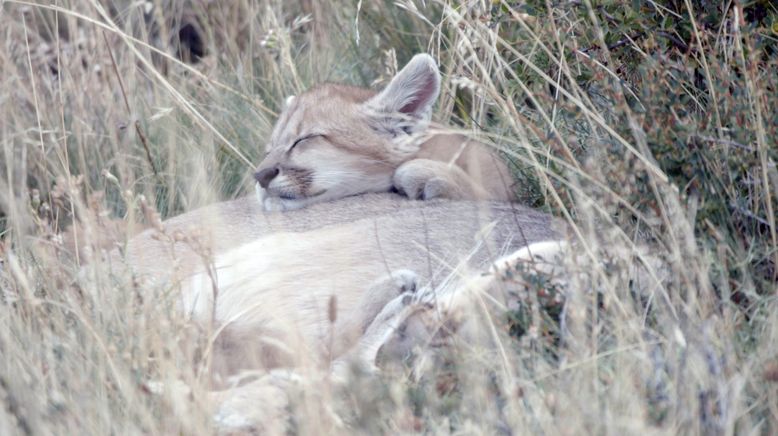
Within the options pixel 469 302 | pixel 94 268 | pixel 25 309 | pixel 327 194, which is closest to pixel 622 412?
pixel 469 302

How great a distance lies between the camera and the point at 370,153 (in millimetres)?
4777

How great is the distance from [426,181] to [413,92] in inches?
25.1

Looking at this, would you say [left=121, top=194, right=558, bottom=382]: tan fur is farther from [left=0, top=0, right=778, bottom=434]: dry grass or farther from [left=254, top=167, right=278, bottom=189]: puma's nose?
[left=254, top=167, right=278, bottom=189]: puma's nose

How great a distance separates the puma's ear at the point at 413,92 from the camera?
4.80m

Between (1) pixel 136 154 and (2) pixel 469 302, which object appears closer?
(2) pixel 469 302

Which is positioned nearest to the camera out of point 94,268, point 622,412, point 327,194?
point 622,412

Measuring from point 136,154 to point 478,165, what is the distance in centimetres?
204

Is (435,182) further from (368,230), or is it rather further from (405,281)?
(405,281)

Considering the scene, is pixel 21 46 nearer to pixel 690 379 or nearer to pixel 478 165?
pixel 478 165

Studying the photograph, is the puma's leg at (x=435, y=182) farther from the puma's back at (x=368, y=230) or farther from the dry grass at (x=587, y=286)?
the dry grass at (x=587, y=286)

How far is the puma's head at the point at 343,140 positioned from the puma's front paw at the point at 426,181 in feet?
0.37

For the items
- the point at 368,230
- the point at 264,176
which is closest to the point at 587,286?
the point at 368,230

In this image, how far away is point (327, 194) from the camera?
4598mm

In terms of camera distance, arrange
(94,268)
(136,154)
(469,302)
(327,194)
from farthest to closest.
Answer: (136,154)
(327,194)
(94,268)
(469,302)
